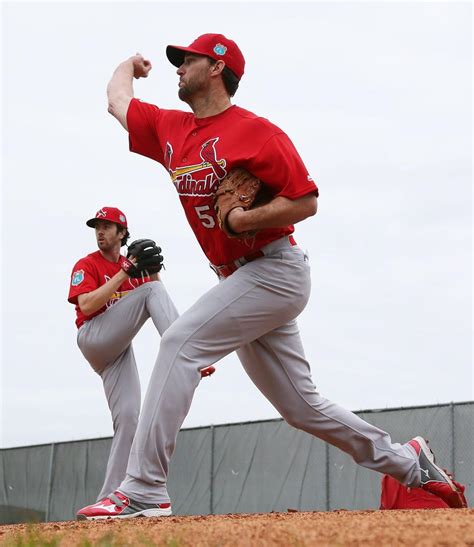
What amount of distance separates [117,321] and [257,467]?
25.3ft

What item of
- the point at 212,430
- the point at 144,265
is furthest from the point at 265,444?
the point at 144,265

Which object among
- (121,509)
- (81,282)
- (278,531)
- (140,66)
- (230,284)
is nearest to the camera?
(278,531)

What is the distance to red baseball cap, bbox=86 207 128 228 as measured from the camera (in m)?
8.77

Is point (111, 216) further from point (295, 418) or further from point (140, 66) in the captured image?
point (295, 418)

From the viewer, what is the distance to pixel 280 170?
5289 mm

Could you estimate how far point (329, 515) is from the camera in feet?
15.6

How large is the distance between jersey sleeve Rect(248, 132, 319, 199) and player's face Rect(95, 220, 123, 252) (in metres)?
3.66

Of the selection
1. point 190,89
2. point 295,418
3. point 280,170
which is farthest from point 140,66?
point 295,418

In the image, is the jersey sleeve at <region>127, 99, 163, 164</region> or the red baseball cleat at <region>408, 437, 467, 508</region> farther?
the red baseball cleat at <region>408, 437, 467, 508</region>

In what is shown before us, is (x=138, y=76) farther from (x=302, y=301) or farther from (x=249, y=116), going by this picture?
(x=302, y=301)

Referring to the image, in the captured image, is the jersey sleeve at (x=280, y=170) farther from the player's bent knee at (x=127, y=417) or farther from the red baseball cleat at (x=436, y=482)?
the player's bent knee at (x=127, y=417)

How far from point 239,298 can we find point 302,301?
380 millimetres

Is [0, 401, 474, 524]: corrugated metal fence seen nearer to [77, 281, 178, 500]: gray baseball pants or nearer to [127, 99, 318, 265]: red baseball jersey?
[77, 281, 178, 500]: gray baseball pants

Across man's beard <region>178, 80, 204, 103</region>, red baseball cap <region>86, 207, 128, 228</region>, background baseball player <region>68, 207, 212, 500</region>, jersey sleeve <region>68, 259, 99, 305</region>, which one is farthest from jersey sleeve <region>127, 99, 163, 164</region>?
red baseball cap <region>86, 207, 128, 228</region>
